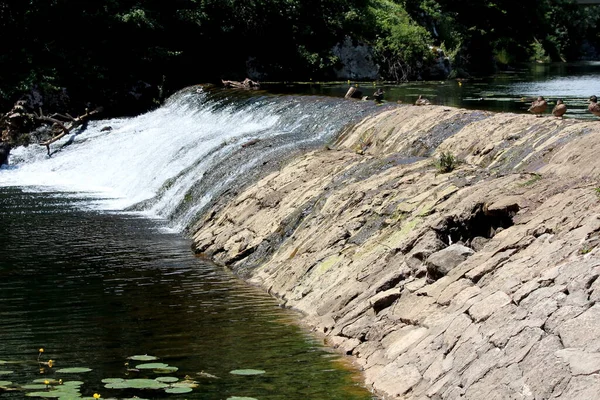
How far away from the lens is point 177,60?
Answer: 3775 centimetres

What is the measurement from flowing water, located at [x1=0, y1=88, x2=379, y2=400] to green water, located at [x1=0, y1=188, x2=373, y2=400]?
2cm

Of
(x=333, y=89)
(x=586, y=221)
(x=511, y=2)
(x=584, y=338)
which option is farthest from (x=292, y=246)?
(x=511, y=2)

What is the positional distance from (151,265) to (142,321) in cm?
364

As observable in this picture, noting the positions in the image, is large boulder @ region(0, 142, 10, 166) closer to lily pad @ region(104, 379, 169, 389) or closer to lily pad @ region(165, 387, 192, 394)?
lily pad @ region(104, 379, 169, 389)

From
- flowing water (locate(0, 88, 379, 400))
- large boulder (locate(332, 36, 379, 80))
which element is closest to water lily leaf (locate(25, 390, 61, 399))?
flowing water (locate(0, 88, 379, 400))

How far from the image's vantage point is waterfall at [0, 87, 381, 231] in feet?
69.6

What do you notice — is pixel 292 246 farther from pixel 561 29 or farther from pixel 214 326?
pixel 561 29

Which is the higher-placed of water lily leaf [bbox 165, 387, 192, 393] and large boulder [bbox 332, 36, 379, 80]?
large boulder [bbox 332, 36, 379, 80]

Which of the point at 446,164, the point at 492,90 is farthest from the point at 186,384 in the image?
the point at 492,90

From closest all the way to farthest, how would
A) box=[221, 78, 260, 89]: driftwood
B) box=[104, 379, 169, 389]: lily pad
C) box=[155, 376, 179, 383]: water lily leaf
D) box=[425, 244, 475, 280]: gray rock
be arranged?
box=[104, 379, 169, 389]: lily pad, box=[155, 376, 179, 383]: water lily leaf, box=[425, 244, 475, 280]: gray rock, box=[221, 78, 260, 89]: driftwood

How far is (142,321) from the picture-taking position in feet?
42.0

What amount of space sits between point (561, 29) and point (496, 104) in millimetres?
44254

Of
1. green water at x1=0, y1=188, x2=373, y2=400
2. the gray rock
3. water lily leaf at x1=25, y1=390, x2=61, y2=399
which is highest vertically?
the gray rock

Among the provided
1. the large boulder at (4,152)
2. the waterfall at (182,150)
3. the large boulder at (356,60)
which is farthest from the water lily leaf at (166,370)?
the large boulder at (356,60)
